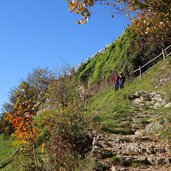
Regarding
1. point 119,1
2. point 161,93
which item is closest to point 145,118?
point 161,93

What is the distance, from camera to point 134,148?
1061cm

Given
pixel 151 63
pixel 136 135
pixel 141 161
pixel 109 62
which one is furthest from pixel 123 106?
pixel 109 62

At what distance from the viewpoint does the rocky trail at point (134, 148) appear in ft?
30.7

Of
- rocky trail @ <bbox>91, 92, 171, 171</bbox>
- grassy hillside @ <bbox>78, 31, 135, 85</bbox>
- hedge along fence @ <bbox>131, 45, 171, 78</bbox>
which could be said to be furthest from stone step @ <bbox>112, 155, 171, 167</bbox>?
grassy hillside @ <bbox>78, 31, 135, 85</bbox>

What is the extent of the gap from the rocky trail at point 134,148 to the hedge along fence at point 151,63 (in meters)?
15.3

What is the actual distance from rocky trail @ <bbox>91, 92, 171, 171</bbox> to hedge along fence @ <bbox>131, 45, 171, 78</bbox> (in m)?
15.3

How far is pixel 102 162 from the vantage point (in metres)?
9.58

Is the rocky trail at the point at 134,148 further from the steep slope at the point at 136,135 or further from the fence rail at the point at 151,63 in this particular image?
the fence rail at the point at 151,63

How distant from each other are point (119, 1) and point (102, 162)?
4.20 meters

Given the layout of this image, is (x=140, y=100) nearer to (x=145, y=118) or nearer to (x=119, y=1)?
(x=145, y=118)

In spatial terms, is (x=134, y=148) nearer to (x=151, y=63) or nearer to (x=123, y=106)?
(x=123, y=106)

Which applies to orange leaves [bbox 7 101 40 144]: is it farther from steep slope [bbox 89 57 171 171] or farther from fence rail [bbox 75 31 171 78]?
fence rail [bbox 75 31 171 78]

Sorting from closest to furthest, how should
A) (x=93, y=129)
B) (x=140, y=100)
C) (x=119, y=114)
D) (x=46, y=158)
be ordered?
(x=46, y=158) < (x=93, y=129) < (x=119, y=114) < (x=140, y=100)

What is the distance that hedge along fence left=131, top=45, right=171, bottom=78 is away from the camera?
29917mm
